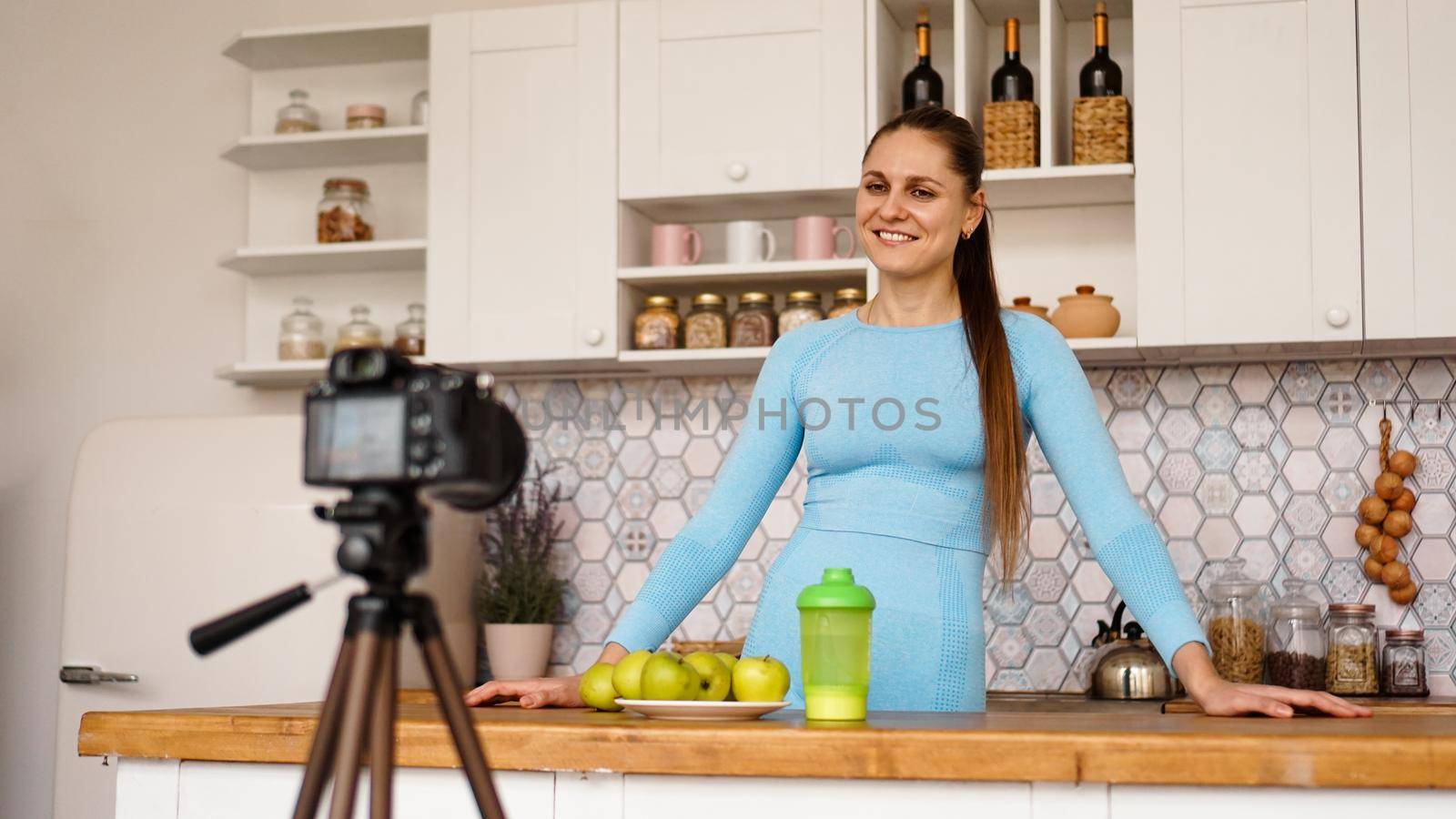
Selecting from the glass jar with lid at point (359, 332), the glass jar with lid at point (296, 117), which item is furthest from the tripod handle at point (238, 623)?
the glass jar with lid at point (296, 117)

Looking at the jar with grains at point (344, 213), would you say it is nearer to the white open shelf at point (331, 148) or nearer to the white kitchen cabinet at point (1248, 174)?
the white open shelf at point (331, 148)

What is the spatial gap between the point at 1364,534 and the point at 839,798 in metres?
2.14

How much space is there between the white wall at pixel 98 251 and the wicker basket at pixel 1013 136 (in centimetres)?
127

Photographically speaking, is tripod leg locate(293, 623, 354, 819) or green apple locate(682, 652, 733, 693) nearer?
tripod leg locate(293, 623, 354, 819)

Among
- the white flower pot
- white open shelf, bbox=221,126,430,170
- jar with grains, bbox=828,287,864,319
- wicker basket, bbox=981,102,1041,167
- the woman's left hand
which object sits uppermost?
white open shelf, bbox=221,126,430,170

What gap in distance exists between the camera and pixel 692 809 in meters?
1.26

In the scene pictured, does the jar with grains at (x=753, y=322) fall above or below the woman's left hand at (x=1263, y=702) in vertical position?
above

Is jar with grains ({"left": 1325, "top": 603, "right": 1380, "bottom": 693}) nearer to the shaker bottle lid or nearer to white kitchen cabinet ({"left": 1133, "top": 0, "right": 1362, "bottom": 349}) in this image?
white kitchen cabinet ({"left": 1133, "top": 0, "right": 1362, "bottom": 349})

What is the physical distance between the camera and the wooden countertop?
3.76 ft

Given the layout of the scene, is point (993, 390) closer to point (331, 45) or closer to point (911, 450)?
point (911, 450)

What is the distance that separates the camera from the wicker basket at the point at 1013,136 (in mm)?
3010

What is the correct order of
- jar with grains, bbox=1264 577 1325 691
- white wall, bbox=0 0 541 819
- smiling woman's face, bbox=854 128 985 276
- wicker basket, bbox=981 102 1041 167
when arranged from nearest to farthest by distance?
1. smiling woman's face, bbox=854 128 985 276
2. jar with grains, bbox=1264 577 1325 691
3. wicker basket, bbox=981 102 1041 167
4. white wall, bbox=0 0 541 819

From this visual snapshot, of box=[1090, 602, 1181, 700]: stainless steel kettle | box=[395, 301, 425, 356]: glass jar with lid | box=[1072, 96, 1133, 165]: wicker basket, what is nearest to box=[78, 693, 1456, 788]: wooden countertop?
box=[1090, 602, 1181, 700]: stainless steel kettle

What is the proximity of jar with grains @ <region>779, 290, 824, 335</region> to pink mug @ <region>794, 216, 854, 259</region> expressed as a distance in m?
0.08
